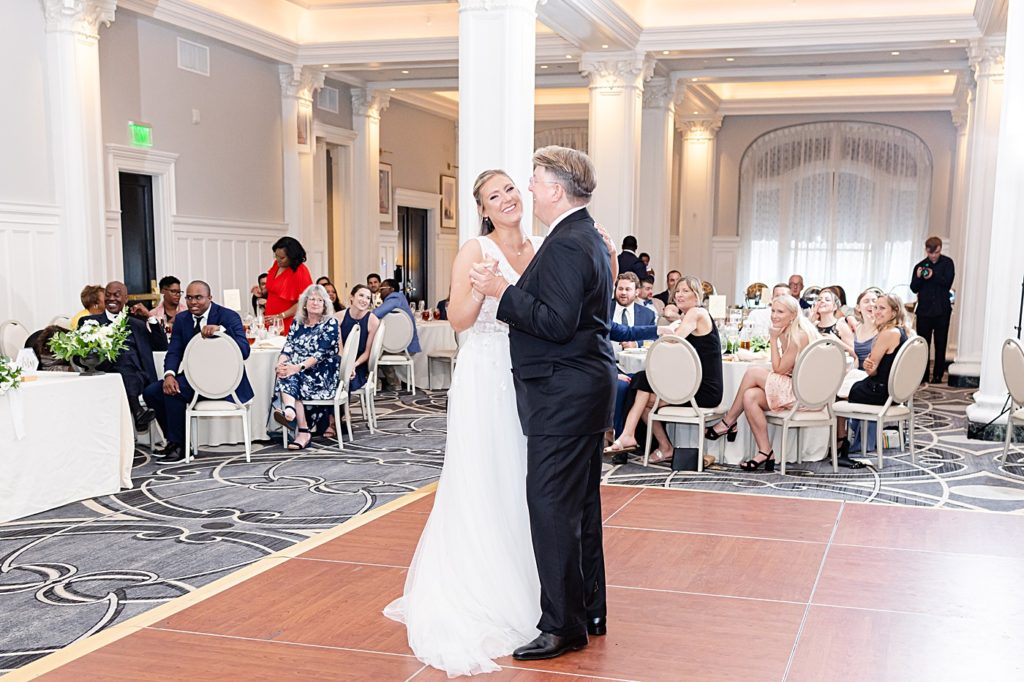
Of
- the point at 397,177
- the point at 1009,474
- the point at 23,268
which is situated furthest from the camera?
the point at 397,177

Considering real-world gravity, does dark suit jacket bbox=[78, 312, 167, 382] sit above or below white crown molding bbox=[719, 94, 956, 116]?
below

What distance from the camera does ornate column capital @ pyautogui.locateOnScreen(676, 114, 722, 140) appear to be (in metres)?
18.0

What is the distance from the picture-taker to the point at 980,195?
11.7m

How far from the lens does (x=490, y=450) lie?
3654mm

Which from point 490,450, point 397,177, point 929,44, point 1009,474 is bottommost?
point 1009,474

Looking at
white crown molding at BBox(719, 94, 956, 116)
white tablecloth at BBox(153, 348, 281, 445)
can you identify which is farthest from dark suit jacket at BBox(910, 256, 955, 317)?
white tablecloth at BBox(153, 348, 281, 445)

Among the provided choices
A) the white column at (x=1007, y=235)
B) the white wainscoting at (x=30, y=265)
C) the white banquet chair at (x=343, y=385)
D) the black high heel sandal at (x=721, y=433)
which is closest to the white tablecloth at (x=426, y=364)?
the white banquet chair at (x=343, y=385)

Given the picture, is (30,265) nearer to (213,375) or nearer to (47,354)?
(47,354)

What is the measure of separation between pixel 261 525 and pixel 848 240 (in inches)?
601

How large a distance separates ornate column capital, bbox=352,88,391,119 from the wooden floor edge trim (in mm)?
11447

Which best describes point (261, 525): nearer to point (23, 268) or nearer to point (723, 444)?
point (723, 444)

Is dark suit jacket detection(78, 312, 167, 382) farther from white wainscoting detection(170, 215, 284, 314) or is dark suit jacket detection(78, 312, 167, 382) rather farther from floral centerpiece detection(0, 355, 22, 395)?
white wainscoting detection(170, 215, 284, 314)

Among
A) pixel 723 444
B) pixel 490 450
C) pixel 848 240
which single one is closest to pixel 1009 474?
pixel 723 444

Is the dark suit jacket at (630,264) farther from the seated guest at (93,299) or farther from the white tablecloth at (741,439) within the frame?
the seated guest at (93,299)
